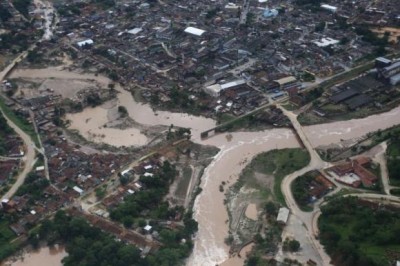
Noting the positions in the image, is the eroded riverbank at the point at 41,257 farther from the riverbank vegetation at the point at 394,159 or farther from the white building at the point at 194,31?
the white building at the point at 194,31

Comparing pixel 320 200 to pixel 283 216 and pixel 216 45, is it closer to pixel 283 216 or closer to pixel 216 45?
pixel 283 216

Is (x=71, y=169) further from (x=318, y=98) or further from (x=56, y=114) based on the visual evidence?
(x=318, y=98)

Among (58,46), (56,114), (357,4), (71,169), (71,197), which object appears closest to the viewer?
(71,197)

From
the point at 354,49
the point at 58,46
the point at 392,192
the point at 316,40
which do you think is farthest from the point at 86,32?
the point at 392,192

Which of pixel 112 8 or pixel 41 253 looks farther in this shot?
pixel 112 8

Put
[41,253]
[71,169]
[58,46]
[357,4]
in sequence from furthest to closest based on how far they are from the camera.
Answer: [357,4]
[58,46]
[71,169]
[41,253]

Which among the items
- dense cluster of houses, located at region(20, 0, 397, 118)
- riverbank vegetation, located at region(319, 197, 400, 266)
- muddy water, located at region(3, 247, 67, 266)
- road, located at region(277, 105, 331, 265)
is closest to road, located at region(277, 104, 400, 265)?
road, located at region(277, 105, 331, 265)

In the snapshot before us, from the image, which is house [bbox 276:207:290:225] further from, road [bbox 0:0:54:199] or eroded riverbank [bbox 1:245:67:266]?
road [bbox 0:0:54:199]
